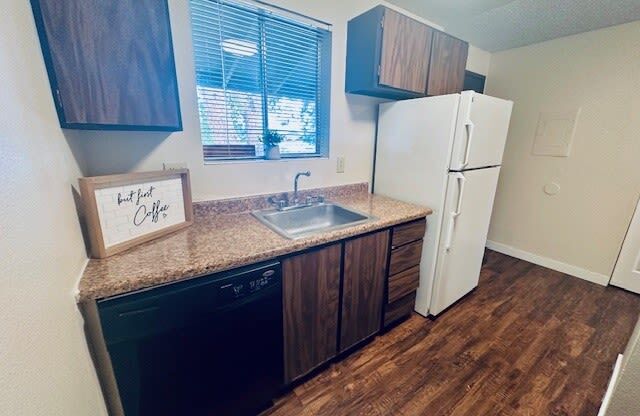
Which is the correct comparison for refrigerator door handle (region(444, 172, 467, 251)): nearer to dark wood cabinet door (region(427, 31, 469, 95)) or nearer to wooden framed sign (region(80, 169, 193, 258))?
dark wood cabinet door (region(427, 31, 469, 95))

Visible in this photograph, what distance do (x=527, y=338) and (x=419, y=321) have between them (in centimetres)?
71

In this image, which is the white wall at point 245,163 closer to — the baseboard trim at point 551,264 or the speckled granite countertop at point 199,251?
the speckled granite countertop at point 199,251

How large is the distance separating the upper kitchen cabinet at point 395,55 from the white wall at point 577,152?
4.33 feet

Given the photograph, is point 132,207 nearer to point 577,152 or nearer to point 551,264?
point 577,152

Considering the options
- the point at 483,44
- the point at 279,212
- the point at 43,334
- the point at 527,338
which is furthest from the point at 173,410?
the point at 483,44

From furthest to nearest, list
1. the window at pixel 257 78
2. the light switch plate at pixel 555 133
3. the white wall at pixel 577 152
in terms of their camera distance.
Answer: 1. the light switch plate at pixel 555 133
2. the white wall at pixel 577 152
3. the window at pixel 257 78

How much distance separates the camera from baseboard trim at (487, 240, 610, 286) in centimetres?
248

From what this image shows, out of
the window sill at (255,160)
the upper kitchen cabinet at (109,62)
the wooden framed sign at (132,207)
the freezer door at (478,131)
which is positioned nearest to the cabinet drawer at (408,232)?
the freezer door at (478,131)

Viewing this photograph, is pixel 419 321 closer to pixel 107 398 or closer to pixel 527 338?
pixel 527 338

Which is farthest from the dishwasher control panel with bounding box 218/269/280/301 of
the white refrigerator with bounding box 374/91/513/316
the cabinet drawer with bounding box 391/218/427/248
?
the white refrigerator with bounding box 374/91/513/316

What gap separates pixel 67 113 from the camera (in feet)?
2.64

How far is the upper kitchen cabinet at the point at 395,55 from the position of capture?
1583mm

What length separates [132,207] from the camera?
1.02m

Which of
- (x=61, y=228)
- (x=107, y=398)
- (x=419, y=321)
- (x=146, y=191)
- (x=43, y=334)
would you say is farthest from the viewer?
(x=419, y=321)
